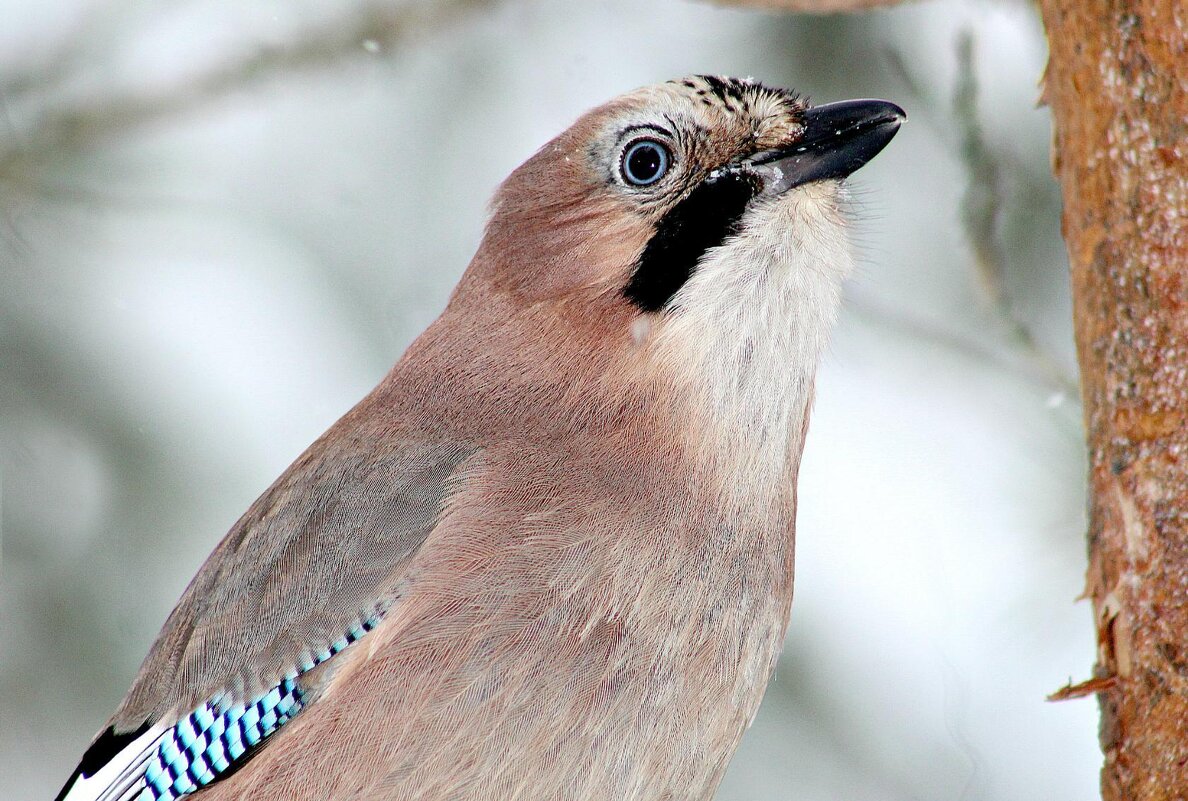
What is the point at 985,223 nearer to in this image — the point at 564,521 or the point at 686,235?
the point at 686,235

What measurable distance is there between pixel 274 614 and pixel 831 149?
133 cm

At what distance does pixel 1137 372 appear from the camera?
2400 mm

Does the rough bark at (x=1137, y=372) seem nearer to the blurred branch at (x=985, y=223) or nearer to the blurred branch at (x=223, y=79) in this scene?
the blurred branch at (x=985, y=223)

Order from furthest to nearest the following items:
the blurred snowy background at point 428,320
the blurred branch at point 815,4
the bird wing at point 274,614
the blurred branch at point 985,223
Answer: the blurred snowy background at point 428,320 < the blurred branch at point 985,223 < the blurred branch at point 815,4 < the bird wing at point 274,614

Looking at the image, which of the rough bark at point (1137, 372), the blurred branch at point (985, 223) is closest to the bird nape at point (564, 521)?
the rough bark at point (1137, 372)

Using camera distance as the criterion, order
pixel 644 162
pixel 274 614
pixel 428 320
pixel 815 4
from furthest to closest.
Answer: pixel 428 320
pixel 815 4
pixel 644 162
pixel 274 614

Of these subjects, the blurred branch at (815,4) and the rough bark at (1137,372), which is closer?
the rough bark at (1137,372)

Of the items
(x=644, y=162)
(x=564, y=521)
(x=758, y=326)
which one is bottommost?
(x=564, y=521)

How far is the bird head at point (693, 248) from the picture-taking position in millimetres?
2604

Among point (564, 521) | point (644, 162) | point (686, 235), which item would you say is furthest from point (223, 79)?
point (564, 521)

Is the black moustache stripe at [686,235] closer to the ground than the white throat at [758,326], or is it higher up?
higher up

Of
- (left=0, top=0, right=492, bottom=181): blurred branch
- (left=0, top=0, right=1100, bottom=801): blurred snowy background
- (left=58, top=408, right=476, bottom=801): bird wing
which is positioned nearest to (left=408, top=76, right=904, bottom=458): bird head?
(left=58, top=408, right=476, bottom=801): bird wing

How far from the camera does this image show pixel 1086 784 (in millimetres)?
3977

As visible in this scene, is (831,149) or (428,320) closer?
(831,149)
